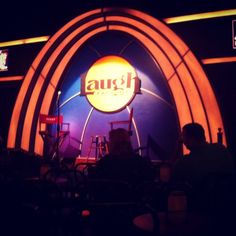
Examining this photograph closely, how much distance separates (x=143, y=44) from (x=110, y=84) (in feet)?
4.68

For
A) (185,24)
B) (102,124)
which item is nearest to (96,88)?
(102,124)

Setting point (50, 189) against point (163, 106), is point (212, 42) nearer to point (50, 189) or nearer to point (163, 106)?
point (163, 106)

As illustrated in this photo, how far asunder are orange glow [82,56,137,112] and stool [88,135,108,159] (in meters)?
0.78

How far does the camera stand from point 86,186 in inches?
101

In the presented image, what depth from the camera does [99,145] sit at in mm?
8547

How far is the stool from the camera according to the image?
834cm

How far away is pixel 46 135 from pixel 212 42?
447 centimetres

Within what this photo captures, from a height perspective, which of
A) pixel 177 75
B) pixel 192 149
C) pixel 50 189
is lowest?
pixel 50 189

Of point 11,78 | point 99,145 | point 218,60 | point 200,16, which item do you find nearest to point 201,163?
point 218,60

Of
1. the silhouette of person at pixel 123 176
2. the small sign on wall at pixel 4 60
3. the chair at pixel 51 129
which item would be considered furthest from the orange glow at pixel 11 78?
the silhouette of person at pixel 123 176

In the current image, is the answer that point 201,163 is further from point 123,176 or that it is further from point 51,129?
point 51,129

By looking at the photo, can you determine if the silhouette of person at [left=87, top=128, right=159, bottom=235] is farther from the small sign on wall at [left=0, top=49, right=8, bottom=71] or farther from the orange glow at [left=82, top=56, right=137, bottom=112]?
the small sign on wall at [left=0, top=49, right=8, bottom=71]

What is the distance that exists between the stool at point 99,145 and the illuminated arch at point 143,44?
148 centimetres

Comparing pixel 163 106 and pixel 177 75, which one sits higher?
pixel 177 75
